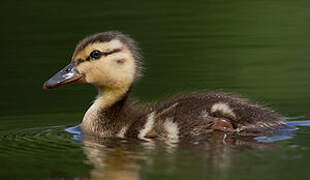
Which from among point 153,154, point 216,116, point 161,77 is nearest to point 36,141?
point 153,154

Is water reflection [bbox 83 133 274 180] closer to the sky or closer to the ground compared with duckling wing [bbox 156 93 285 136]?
closer to the ground

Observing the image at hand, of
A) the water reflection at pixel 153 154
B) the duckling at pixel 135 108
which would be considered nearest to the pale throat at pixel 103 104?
the duckling at pixel 135 108

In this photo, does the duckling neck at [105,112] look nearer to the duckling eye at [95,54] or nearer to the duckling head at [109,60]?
the duckling head at [109,60]

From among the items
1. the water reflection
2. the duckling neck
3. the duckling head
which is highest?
the duckling head

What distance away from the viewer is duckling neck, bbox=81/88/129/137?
25.6ft

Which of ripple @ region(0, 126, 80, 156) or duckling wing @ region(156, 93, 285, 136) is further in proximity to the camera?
duckling wing @ region(156, 93, 285, 136)

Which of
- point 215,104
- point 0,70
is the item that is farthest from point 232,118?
point 0,70

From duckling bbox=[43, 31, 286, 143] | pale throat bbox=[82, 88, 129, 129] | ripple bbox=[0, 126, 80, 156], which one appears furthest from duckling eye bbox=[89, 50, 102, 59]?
ripple bbox=[0, 126, 80, 156]

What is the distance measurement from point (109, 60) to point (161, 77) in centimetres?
198

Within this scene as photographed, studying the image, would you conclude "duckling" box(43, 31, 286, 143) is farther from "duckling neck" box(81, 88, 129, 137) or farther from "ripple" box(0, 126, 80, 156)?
"ripple" box(0, 126, 80, 156)

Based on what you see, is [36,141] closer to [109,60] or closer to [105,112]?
[105,112]

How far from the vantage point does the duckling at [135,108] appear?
7.19m

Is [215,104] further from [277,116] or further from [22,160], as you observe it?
[22,160]

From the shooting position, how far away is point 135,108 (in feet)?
25.3
